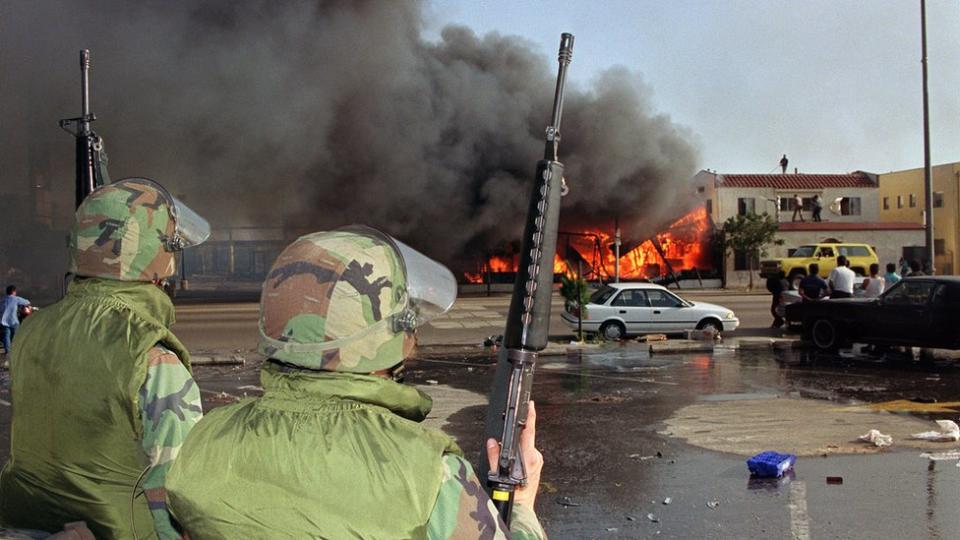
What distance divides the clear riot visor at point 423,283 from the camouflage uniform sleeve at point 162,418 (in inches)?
30.4

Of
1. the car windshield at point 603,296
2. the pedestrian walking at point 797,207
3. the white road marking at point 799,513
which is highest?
the pedestrian walking at point 797,207

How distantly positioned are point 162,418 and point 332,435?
92cm

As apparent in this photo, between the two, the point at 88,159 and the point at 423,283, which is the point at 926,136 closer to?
the point at 88,159

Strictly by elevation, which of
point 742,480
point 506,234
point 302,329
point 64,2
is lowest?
point 742,480

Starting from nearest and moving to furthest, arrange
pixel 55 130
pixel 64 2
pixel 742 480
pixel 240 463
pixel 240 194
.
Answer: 1. pixel 240 463
2. pixel 742 480
3. pixel 64 2
4. pixel 55 130
5. pixel 240 194

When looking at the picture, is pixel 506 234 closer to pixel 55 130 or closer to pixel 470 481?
pixel 55 130

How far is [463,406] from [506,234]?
25.0 meters

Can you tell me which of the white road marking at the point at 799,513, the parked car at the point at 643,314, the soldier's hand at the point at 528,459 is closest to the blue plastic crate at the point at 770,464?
the white road marking at the point at 799,513

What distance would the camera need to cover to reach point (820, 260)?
29781mm

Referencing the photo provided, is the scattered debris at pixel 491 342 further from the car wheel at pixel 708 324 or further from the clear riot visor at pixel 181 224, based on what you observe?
the clear riot visor at pixel 181 224

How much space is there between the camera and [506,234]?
112ft

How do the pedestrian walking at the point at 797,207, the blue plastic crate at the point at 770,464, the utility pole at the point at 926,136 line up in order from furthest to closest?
the pedestrian walking at the point at 797,207 < the utility pole at the point at 926,136 < the blue plastic crate at the point at 770,464

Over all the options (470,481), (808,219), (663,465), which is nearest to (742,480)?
(663,465)

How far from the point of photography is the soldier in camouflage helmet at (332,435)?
139 cm
